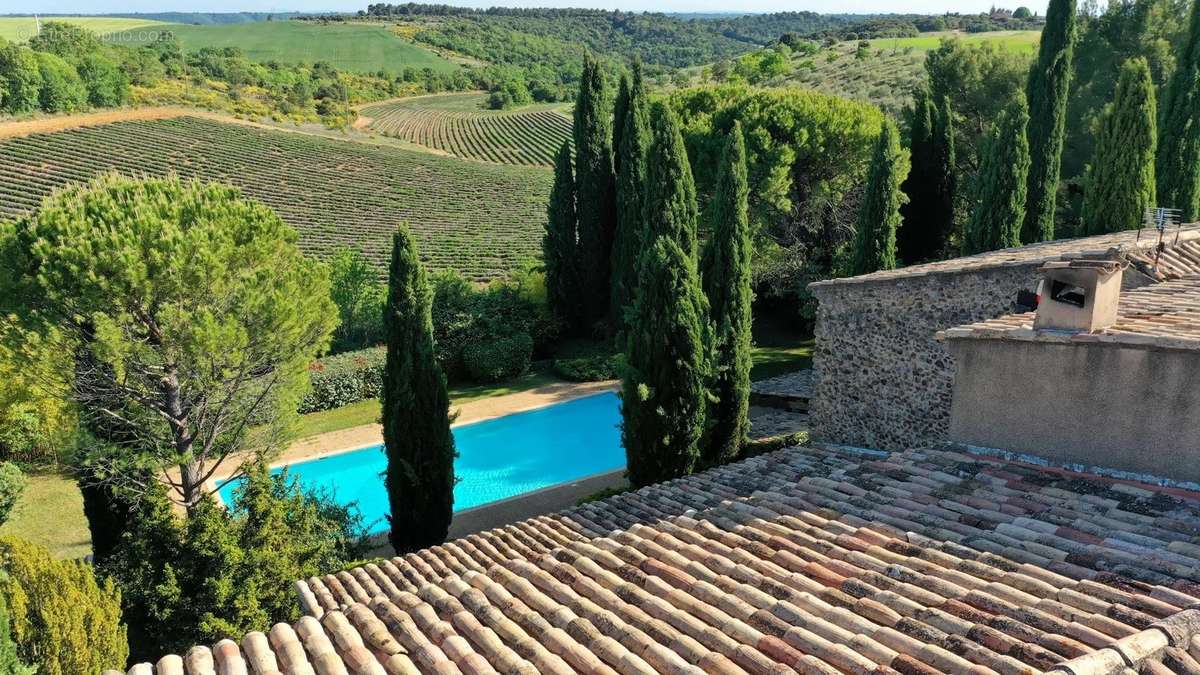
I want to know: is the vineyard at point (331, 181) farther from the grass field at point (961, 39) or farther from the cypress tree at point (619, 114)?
the grass field at point (961, 39)

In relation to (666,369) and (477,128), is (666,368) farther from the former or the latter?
(477,128)

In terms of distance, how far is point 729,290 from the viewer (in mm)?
14336

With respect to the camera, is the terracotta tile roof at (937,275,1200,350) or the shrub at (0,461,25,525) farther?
the shrub at (0,461,25,525)

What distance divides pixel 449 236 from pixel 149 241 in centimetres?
3702

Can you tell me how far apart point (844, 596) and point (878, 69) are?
6640 cm

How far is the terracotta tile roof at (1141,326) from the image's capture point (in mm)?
6953

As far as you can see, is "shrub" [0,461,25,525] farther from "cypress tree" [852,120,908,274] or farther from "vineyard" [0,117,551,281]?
"vineyard" [0,117,551,281]

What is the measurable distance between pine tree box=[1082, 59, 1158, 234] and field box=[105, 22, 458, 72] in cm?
11814

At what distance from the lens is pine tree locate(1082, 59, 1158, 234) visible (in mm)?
18234

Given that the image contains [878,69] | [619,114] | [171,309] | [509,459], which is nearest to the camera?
[171,309]

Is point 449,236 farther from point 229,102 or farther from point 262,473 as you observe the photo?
point 229,102

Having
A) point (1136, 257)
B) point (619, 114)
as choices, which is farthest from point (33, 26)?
point (1136, 257)

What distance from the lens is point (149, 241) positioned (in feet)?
37.5

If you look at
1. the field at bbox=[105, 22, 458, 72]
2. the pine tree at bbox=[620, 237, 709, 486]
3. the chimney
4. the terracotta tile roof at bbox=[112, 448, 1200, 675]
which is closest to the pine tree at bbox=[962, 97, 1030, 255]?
the pine tree at bbox=[620, 237, 709, 486]
